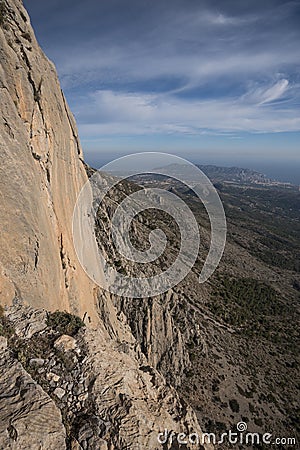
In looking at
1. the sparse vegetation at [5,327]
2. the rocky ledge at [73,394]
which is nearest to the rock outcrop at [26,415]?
the rocky ledge at [73,394]

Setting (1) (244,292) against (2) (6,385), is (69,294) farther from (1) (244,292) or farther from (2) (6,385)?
(1) (244,292)

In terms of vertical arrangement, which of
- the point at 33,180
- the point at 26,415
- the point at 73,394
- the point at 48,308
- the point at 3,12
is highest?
Answer: the point at 3,12

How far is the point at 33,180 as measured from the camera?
496 inches

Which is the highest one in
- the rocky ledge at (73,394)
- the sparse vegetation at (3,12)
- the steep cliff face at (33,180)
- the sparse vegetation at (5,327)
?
the sparse vegetation at (3,12)

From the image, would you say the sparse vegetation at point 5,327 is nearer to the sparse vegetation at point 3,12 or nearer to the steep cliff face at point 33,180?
the steep cliff face at point 33,180

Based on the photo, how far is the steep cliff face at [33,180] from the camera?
11.2 meters

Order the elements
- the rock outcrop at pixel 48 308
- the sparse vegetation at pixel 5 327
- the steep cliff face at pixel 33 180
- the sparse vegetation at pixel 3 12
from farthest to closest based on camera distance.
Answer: the sparse vegetation at pixel 3 12 → the steep cliff face at pixel 33 180 → the sparse vegetation at pixel 5 327 → the rock outcrop at pixel 48 308

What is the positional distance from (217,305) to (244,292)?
65.5 feet

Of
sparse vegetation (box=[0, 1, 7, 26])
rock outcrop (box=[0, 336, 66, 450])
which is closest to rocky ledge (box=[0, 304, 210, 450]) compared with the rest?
rock outcrop (box=[0, 336, 66, 450])

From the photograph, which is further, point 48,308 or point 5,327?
point 48,308

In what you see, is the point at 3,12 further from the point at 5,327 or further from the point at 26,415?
the point at 26,415

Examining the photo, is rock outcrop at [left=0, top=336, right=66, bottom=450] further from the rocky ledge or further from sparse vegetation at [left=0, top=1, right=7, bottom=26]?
sparse vegetation at [left=0, top=1, right=7, bottom=26]

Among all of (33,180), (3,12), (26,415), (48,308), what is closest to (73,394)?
(26,415)

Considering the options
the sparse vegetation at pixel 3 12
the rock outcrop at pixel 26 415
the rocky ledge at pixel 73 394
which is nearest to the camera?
the rock outcrop at pixel 26 415
